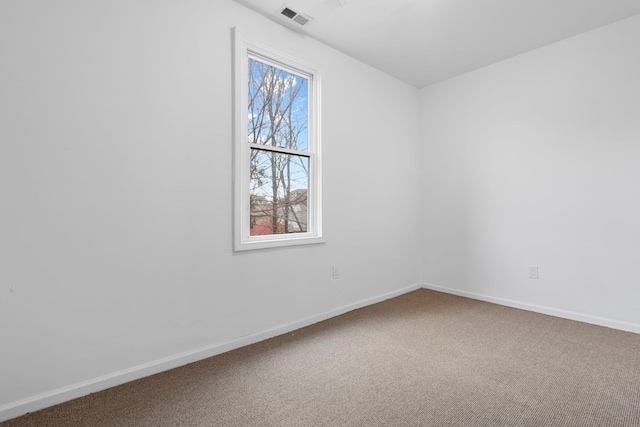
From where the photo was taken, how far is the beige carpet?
5.12 feet

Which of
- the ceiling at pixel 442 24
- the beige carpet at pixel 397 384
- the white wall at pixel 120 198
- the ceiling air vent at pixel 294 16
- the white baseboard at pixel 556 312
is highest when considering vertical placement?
the ceiling at pixel 442 24

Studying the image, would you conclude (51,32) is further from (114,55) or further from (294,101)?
(294,101)

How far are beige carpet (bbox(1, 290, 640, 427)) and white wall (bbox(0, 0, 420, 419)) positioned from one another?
259 mm

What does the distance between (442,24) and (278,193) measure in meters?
1.99

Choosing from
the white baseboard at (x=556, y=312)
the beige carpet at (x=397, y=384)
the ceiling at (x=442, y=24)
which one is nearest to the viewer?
the beige carpet at (x=397, y=384)

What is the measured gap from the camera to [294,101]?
285 cm

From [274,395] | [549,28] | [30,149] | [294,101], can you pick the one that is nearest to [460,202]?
[549,28]

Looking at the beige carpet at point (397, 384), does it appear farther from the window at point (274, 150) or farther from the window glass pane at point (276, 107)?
the window glass pane at point (276, 107)

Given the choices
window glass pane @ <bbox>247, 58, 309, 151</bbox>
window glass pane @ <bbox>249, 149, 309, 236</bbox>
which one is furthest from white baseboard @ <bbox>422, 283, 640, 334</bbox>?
window glass pane @ <bbox>247, 58, 309, 151</bbox>

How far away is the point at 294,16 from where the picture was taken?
8.27 ft

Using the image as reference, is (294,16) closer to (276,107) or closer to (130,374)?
(276,107)

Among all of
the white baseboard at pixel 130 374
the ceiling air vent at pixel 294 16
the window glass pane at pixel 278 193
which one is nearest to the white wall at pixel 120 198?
the white baseboard at pixel 130 374

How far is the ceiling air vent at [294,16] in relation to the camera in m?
2.44

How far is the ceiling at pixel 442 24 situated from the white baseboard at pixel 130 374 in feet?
8.24
